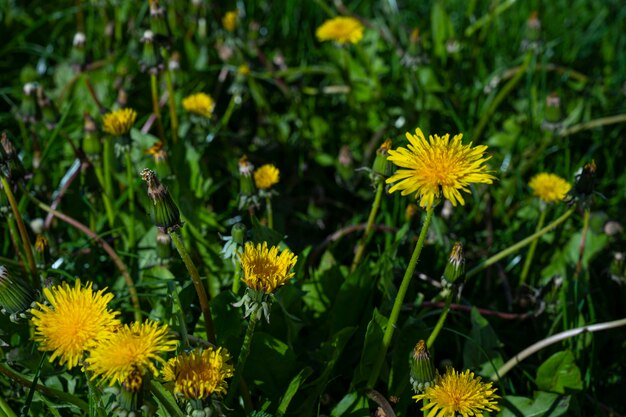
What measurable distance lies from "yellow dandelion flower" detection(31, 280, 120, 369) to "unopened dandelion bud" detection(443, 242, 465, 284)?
2.22 ft

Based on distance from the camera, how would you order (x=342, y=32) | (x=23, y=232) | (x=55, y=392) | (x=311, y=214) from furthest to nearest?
(x=342, y=32) < (x=311, y=214) < (x=23, y=232) < (x=55, y=392)

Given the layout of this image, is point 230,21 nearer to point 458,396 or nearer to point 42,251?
point 42,251

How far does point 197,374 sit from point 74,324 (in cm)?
22

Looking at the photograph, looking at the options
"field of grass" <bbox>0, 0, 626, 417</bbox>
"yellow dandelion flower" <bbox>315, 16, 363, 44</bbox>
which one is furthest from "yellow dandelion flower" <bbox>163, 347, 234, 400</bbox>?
"yellow dandelion flower" <bbox>315, 16, 363, 44</bbox>

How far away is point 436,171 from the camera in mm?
1172

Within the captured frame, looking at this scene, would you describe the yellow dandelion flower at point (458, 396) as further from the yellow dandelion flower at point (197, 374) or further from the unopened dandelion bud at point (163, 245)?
the unopened dandelion bud at point (163, 245)

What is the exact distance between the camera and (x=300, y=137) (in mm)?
2582

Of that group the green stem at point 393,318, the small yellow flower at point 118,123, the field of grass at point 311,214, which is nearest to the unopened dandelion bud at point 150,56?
the field of grass at point 311,214

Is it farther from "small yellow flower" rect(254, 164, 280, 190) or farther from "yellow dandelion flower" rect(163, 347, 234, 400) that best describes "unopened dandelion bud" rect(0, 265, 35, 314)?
"small yellow flower" rect(254, 164, 280, 190)

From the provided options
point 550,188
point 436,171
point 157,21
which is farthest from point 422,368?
point 157,21

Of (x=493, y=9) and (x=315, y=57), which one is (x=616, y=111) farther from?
(x=315, y=57)

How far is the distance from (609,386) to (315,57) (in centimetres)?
183

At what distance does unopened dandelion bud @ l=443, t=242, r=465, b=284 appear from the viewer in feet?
4.64

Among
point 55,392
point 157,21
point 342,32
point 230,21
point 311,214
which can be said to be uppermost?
point 230,21
